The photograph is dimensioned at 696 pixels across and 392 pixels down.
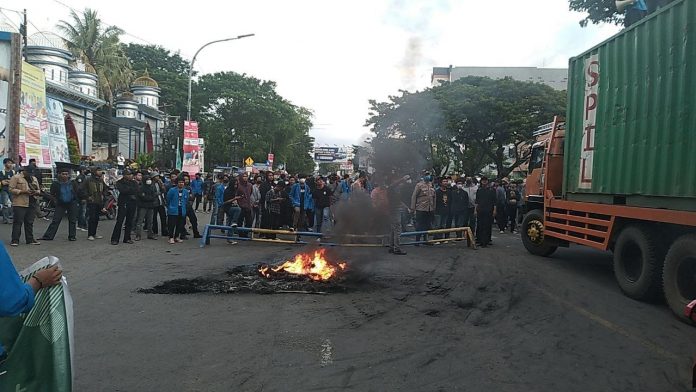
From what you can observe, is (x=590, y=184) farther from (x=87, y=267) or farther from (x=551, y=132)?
(x=87, y=267)

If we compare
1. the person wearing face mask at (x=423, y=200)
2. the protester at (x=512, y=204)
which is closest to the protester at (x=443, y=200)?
the person wearing face mask at (x=423, y=200)

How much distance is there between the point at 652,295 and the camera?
642 cm

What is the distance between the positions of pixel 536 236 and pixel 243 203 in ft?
22.3

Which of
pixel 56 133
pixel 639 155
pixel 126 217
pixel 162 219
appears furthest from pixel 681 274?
pixel 56 133

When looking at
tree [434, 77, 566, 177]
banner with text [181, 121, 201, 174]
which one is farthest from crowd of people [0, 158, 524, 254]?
tree [434, 77, 566, 177]

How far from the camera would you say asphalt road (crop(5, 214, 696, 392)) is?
378 cm

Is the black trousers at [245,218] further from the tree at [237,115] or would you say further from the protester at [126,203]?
the tree at [237,115]

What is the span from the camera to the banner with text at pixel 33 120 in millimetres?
15109

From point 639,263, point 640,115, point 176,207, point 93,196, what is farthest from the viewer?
point 176,207

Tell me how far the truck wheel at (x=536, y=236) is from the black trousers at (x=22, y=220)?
33.8ft

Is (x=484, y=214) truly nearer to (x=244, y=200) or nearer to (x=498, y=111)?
(x=244, y=200)

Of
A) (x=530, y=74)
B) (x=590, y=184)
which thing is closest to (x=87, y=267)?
(x=590, y=184)

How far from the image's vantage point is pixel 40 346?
94.7 inches

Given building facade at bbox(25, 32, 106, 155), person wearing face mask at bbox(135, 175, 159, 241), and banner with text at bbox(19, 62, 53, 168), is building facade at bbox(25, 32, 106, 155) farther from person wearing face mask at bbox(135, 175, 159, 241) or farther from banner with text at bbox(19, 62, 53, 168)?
person wearing face mask at bbox(135, 175, 159, 241)
